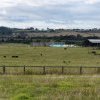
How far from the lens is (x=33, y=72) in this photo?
36406 mm

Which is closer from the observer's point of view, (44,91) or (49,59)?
(44,91)

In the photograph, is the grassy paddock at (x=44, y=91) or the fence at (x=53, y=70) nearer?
the grassy paddock at (x=44, y=91)

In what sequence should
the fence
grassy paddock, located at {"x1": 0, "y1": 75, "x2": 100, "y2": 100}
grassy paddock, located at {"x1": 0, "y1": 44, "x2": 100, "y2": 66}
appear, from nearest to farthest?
1. grassy paddock, located at {"x1": 0, "y1": 75, "x2": 100, "y2": 100}
2. the fence
3. grassy paddock, located at {"x1": 0, "y1": 44, "x2": 100, "y2": 66}

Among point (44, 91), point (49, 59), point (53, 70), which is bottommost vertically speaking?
point (49, 59)

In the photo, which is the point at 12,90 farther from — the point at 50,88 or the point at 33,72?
the point at 33,72

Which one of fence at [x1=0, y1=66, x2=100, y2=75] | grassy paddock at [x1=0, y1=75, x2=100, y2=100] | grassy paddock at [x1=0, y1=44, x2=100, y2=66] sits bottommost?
grassy paddock at [x1=0, y1=44, x2=100, y2=66]

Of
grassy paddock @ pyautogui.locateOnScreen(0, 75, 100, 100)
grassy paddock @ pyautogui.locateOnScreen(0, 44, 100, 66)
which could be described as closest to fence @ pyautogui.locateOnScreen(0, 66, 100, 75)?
grassy paddock @ pyautogui.locateOnScreen(0, 75, 100, 100)

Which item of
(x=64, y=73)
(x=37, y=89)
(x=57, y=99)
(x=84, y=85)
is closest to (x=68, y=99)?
(x=57, y=99)

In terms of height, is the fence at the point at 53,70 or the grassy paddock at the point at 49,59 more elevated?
the fence at the point at 53,70

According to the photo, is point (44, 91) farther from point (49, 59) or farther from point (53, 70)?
point (49, 59)

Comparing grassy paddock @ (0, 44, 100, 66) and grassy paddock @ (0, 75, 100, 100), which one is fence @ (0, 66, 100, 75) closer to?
grassy paddock @ (0, 75, 100, 100)

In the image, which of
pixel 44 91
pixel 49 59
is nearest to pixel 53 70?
pixel 44 91

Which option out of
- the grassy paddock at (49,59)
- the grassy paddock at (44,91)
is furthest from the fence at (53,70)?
the grassy paddock at (49,59)

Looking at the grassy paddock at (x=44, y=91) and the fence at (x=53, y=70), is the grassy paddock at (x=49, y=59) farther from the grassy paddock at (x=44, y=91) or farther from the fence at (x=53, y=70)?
the grassy paddock at (x=44, y=91)
